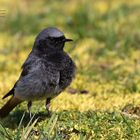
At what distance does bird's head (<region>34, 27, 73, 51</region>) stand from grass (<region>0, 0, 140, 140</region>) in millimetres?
713

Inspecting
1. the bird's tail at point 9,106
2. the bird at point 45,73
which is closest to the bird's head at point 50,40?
the bird at point 45,73

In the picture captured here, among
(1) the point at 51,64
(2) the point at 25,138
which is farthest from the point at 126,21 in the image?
(2) the point at 25,138

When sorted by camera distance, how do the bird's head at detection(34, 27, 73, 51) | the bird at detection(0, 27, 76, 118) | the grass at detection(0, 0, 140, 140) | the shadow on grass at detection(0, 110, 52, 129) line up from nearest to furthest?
the grass at detection(0, 0, 140, 140) < the bird at detection(0, 27, 76, 118) < the shadow on grass at detection(0, 110, 52, 129) < the bird's head at detection(34, 27, 73, 51)

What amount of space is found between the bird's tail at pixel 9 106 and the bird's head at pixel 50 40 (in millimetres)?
705

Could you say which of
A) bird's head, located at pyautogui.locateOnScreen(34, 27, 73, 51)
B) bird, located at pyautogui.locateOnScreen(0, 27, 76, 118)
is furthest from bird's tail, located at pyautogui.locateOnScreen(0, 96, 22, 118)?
bird's head, located at pyautogui.locateOnScreen(34, 27, 73, 51)

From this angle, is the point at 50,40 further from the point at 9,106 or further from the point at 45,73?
the point at 9,106

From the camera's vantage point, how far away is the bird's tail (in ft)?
23.6

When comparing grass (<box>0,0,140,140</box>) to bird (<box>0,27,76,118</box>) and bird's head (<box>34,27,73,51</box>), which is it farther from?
bird's head (<box>34,27,73,51</box>)

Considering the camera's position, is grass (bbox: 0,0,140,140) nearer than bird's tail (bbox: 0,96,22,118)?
Yes

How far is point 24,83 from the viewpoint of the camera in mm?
7004

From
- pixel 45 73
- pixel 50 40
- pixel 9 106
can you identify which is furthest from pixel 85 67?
pixel 45 73

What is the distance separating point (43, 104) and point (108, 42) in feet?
8.74

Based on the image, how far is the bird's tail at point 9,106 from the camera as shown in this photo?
23.6 ft

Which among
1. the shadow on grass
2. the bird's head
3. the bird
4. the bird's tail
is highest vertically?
the bird's head
